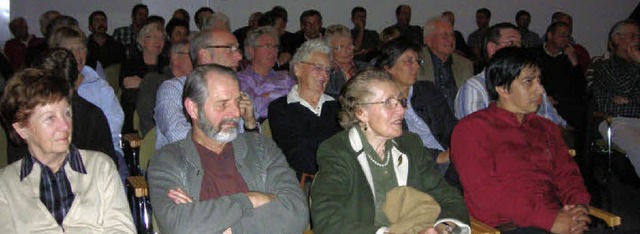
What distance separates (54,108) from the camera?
2.72 metres

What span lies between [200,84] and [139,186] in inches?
25.1

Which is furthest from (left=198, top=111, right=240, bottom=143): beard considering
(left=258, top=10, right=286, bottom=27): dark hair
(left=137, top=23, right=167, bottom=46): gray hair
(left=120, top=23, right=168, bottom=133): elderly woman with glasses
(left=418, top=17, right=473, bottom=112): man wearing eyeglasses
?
(left=258, top=10, right=286, bottom=27): dark hair

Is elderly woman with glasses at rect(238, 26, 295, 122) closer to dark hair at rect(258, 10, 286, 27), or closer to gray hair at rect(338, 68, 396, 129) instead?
gray hair at rect(338, 68, 396, 129)

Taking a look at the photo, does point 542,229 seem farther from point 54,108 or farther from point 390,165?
point 54,108

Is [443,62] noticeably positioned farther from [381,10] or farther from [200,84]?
[381,10]

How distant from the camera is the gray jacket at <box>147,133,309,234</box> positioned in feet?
8.85

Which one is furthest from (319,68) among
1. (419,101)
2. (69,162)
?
(69,162)

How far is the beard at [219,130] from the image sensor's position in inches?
116

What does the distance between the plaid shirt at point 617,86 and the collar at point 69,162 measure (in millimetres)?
4254

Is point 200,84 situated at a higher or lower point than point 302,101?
higher

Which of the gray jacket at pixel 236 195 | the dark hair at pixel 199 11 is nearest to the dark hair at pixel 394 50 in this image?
the gray jacket at pixel 236 195

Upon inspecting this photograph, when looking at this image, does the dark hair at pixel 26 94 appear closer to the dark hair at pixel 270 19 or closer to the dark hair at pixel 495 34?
the dark hair at pixel 495 34

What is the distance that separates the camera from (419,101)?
4.46 metres

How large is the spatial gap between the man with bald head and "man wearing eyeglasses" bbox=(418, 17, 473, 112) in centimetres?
158
